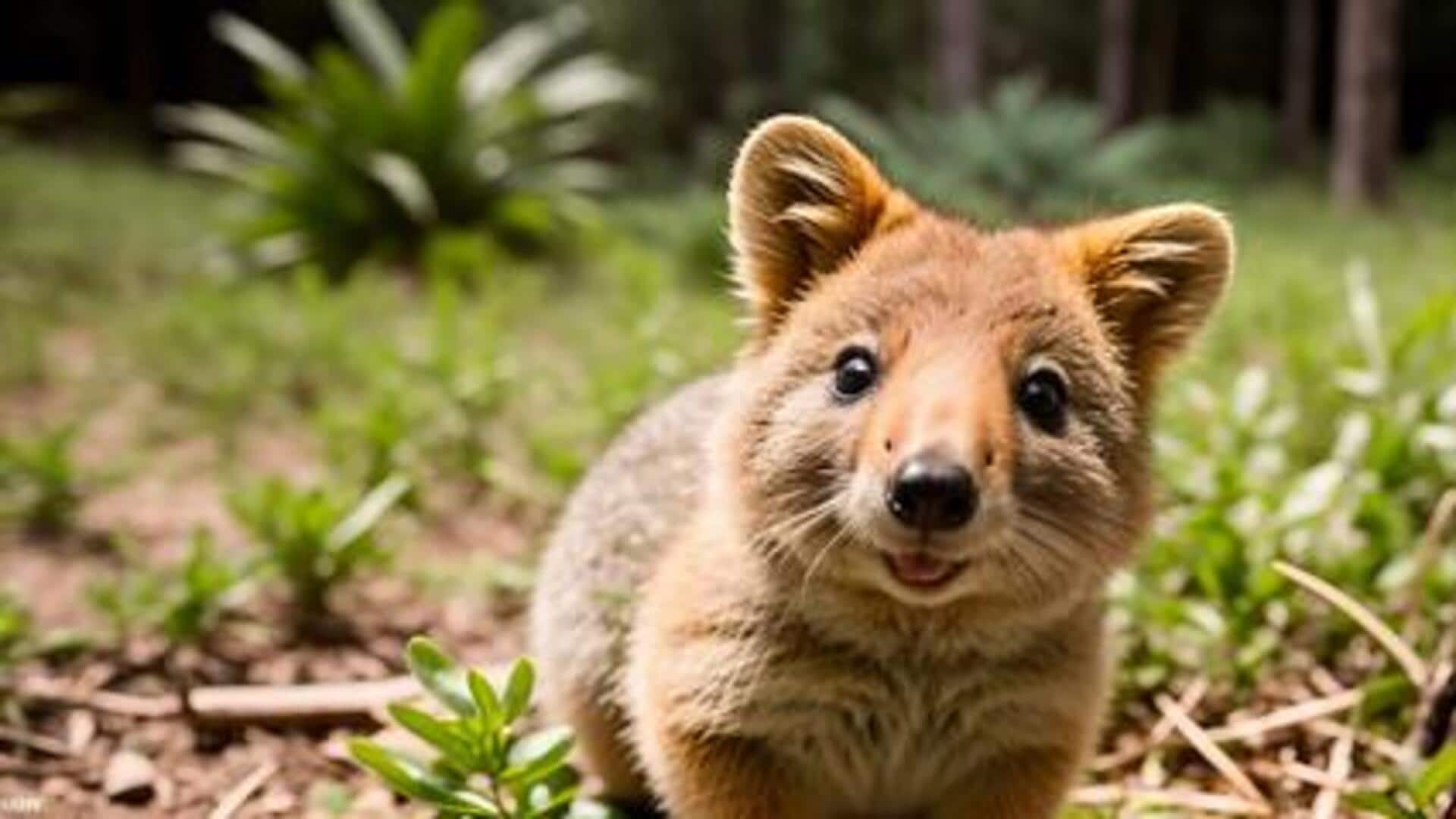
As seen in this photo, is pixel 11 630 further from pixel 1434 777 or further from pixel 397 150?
pixel 397 150

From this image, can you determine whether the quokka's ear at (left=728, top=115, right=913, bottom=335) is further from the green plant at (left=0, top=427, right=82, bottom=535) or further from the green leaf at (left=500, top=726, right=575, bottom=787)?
the green plant at (left=0, top=427, right=82, bottom=535)

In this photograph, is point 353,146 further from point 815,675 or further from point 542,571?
point 815,675

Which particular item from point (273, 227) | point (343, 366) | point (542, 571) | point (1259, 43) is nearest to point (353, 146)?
point (273, 227)

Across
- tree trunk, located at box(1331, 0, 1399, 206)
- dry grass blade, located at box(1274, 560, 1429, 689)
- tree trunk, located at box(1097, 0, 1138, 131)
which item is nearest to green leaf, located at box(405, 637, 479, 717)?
dry grass blade, located at box(1274, 560, 1429, 689)

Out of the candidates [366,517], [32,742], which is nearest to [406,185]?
[366,517]

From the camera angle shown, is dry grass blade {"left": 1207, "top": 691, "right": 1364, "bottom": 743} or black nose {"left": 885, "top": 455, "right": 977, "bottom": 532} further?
dry grass blade {"left": 1207, "top": 691, "right": 1364, "bottom": 743}

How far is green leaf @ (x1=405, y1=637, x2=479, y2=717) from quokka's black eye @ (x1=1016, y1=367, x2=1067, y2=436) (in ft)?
3.48

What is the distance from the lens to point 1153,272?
305 centimetres

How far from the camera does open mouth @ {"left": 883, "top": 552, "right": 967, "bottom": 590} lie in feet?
8.32

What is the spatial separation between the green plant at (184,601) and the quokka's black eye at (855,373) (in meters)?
1.88

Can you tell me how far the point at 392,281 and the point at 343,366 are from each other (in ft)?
9.33

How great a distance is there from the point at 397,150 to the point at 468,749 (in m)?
8.94

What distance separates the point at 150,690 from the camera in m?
3.86

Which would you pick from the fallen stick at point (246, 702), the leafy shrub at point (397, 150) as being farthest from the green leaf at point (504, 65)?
the fallen stick at point (246, 702)
